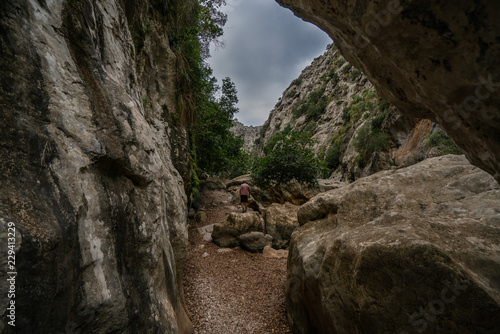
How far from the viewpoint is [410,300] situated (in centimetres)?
186

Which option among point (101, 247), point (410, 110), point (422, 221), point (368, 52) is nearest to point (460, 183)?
point (422, 221)

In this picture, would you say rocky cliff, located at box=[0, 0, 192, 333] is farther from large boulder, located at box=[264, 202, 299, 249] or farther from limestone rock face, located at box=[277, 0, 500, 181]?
large boulder, located at box=[264, 202, 299, 249]

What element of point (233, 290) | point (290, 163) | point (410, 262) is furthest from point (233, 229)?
point (410, 262)

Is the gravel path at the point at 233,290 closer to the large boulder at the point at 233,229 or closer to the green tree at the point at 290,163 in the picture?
the large boulder at the point at 233,229

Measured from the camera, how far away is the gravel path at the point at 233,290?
3758 millimetres

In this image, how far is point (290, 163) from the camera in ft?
33.6

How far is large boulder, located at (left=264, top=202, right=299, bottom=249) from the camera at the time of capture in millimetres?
7327

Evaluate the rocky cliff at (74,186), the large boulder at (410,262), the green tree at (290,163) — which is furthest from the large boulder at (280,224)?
the rocky cliff at (74,186)

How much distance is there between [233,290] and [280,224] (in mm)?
3216

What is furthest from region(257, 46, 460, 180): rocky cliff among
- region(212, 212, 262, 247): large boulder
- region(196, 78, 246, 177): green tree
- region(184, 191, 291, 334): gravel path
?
region(184, 191, 291, 334): gravel path

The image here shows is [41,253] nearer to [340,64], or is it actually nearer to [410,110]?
[410,110]

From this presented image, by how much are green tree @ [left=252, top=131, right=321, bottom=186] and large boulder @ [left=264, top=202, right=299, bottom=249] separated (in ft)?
9.65

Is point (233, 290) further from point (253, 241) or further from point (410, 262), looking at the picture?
point (410, 262)

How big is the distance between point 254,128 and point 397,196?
333 ft
